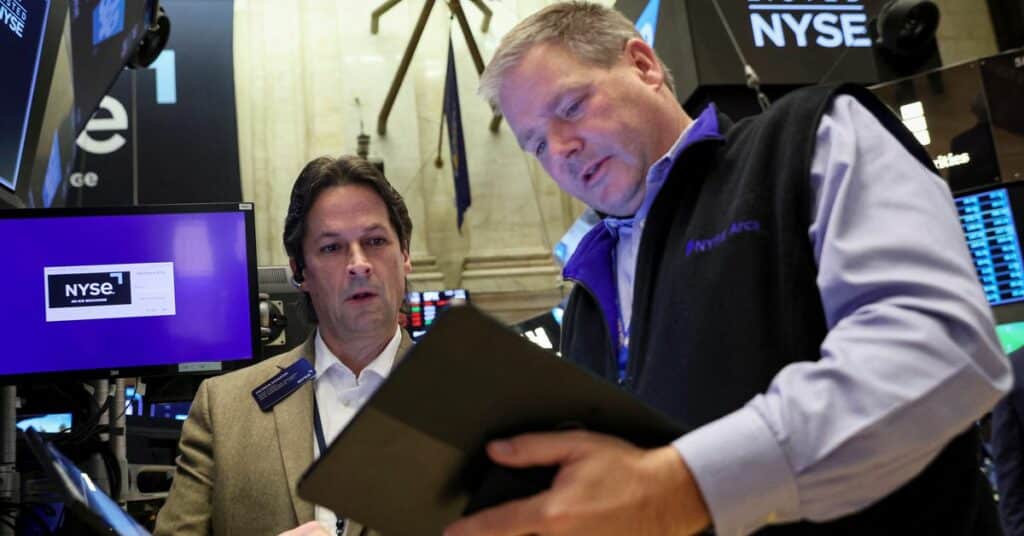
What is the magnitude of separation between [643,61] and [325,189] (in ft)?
3.50

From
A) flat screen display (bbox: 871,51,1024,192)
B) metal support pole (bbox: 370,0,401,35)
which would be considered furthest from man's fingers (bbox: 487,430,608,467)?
metal support pole (bbox: 370,0,401,35)

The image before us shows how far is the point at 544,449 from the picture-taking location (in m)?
0.91

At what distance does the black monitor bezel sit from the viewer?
7.97 feet

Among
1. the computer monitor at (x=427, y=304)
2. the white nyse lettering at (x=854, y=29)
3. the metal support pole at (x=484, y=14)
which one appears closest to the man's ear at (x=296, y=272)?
the white nyse lettering at (x=854, y=29)

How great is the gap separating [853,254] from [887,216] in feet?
0.22

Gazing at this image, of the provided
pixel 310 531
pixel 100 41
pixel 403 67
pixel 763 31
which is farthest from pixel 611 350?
pixel 403 67

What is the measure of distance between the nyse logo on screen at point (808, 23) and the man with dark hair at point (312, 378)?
3.62m

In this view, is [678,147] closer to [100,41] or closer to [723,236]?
[723,236]

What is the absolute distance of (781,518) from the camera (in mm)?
927

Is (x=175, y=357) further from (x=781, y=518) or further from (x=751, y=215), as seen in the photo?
(x=781, y=518)

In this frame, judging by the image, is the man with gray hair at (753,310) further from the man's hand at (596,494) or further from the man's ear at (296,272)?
the man's ear at (296,272)

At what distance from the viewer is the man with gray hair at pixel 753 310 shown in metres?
0.90

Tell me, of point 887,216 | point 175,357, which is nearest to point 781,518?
point 887,216

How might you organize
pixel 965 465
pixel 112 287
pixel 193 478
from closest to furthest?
1. pixel 965 465
2. pixel 193 478
3. pixel 112 287
